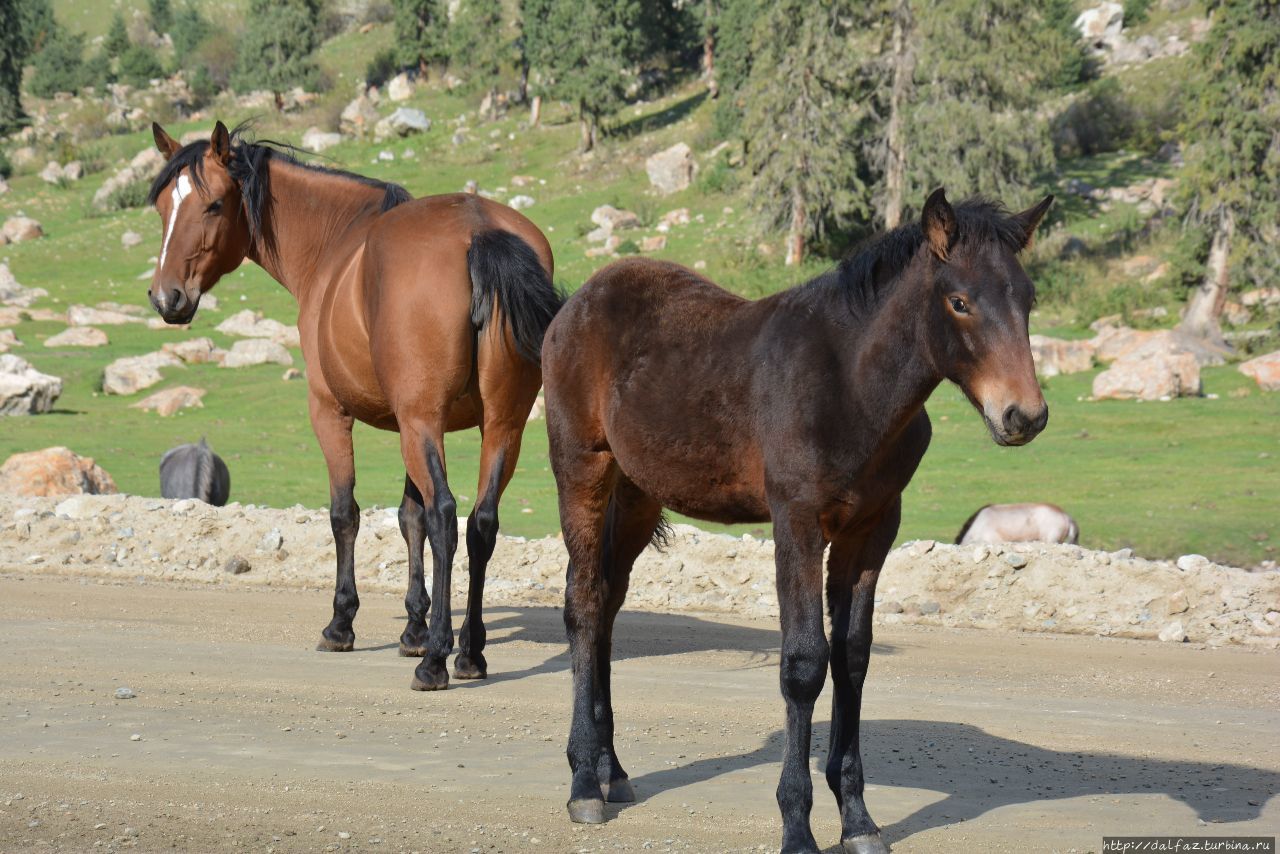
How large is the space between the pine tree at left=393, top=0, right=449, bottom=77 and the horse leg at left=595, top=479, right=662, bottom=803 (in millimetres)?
81428

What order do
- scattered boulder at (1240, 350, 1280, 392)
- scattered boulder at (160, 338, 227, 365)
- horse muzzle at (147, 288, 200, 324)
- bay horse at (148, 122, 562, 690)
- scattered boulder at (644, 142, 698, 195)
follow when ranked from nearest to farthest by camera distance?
1. bay horse at (148, 122, 562, 690)
2. horse muzzle at (147, 288, 200, 324)
3. scattered boulder at (1240, 350, 1280, 392)
4. scattered boulder at (160, 338, 227, 365)
5. scattered boulder at (644, 142, 698, 195)

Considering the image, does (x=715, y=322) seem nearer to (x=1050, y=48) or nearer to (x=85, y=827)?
(x=85, y=827)

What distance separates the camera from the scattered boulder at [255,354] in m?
31.8

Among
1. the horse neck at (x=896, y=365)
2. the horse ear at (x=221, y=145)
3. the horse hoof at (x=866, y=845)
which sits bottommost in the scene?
the horse hoof at (x=866, y=845)

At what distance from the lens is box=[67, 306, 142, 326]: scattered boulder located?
36312mm

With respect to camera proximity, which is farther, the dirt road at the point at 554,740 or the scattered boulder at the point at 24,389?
the scattered boulder at the point at 24,389

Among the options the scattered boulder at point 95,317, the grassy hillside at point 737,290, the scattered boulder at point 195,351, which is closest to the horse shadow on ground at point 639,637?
the grassy hillside at point 737,290

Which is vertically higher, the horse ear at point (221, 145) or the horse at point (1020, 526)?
the horse ear at point (221, 145)

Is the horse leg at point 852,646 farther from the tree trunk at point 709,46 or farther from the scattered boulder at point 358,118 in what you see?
the scattered boulder at point 358,118

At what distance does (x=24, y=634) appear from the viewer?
33.1 feet

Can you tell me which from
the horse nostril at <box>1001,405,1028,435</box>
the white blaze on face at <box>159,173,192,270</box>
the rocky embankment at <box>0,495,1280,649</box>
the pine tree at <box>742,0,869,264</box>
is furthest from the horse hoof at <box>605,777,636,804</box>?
the pine tree at <box>742,0,869,264</box>

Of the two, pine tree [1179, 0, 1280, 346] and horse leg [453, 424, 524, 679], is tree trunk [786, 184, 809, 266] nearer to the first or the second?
pine tree [1179, 0, 1280, 346]

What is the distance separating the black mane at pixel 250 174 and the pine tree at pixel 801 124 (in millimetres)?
31694

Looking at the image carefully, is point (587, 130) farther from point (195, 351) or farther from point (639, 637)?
point (639, 637)
